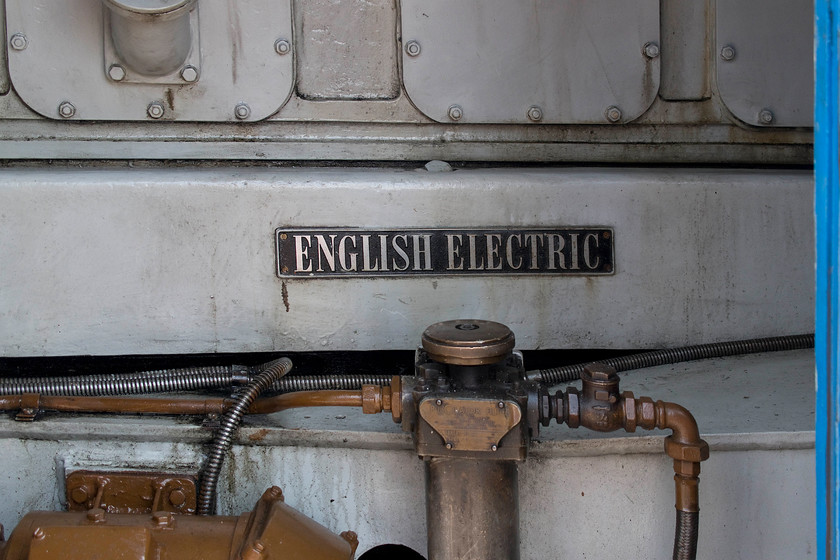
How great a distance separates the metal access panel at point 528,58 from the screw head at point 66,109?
0.59m

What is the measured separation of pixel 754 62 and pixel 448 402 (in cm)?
94

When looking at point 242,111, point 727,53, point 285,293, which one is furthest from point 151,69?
point 727,53

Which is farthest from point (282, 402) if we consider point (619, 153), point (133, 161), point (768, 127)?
point (768, 127)

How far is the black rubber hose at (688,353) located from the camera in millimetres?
1432

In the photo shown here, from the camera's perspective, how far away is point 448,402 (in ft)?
3.69

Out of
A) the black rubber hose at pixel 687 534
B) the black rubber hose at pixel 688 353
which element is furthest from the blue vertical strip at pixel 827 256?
the black rubber hose at pixel 688 353

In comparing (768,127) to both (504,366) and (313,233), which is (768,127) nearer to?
(504,366)

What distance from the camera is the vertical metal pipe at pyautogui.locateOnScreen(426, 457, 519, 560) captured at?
1.15 m

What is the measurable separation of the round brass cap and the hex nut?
0.68 metres

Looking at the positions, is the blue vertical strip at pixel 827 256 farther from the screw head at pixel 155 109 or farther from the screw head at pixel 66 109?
the screw head at pixel 66 109

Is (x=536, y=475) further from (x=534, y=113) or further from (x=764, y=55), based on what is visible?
(x=764, y=55)

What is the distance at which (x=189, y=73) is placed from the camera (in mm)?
1485

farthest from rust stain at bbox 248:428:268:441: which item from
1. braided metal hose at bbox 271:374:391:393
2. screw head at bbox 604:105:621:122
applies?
screw head at bbox 604:105:621:122

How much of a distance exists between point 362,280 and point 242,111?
0.39 meters
